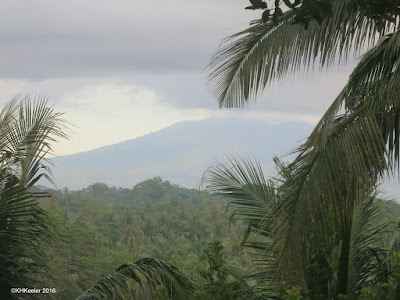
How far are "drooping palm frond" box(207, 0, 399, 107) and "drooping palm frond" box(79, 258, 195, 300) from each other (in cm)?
155

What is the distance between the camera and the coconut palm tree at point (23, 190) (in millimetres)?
6020

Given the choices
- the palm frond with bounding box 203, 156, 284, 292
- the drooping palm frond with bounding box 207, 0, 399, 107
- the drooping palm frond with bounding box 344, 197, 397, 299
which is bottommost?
the drooping palm frond with bounding box 344, 197, 397, 299

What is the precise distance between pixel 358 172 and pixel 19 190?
271 cm

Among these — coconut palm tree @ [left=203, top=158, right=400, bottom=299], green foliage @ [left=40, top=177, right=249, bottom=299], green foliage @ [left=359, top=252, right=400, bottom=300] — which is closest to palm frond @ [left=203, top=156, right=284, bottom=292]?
coconut palm tree @ [left=203, top=158, right=400, bottom=299]

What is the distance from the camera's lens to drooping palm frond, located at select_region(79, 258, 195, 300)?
559 centimetres

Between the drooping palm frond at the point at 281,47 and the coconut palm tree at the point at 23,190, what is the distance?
1.59 metres

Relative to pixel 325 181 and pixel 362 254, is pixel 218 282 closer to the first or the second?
pixel 362 254

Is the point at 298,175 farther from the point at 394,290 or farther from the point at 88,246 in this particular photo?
the point at 88,246

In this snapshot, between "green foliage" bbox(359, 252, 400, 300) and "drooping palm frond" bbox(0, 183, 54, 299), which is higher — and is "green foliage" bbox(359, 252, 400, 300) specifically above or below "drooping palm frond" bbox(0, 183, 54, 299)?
below

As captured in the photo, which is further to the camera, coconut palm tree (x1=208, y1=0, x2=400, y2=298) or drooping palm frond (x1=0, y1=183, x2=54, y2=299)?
drooping palm frond (x1=0, y1=183, x2=54, y2=299)

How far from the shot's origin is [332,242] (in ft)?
20.7

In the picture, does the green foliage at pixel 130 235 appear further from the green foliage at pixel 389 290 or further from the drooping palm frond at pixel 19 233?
the green foliage at pixel 389 290

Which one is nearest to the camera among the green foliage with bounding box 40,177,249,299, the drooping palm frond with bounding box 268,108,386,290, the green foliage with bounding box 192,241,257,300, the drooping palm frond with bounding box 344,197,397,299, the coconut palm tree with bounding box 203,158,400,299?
the drooping palm frond with bounding box 268,108,386,290

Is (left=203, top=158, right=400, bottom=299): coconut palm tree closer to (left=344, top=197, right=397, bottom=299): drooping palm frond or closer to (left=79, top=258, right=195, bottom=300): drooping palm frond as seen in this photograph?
(left=344, top=197, right=397, bottom=299): drooping palm frond
